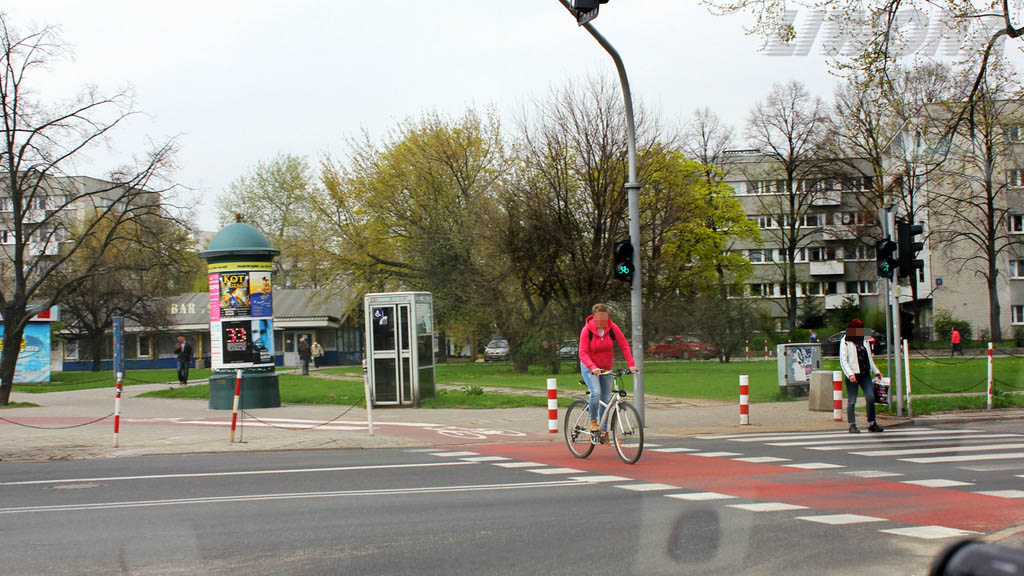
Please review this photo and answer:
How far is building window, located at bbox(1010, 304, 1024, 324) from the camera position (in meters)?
63.4

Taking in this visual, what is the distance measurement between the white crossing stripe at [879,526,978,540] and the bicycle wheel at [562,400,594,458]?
5.21 meters

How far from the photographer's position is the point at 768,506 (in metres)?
8.42

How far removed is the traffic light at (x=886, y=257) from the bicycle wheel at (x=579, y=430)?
7.68 metres

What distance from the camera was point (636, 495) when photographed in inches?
357

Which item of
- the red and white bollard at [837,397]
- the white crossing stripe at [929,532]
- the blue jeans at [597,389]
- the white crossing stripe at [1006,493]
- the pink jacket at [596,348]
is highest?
the pink jacket at [596,348]

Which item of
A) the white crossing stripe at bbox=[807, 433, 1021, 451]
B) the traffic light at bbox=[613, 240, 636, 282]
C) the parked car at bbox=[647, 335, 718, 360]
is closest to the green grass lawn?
the white crossing stripe at bbox=[807, 433, 1021, 451]

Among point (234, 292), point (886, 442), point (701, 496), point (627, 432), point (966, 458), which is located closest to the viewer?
point (701, 496)

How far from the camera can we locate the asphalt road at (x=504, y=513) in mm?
6367

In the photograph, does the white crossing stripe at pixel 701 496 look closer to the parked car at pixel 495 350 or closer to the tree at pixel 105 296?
the tree at pixel 105 296

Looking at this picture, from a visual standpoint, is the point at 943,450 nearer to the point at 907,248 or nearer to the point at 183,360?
the point at 907,248

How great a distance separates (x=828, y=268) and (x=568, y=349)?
39581 millimetres

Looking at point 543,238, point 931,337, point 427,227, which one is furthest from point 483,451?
point 931,337

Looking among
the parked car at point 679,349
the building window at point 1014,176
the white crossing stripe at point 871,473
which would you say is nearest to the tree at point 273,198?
the parked car at point 679,349

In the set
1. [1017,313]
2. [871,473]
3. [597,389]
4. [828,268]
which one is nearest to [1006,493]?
[871,473]
